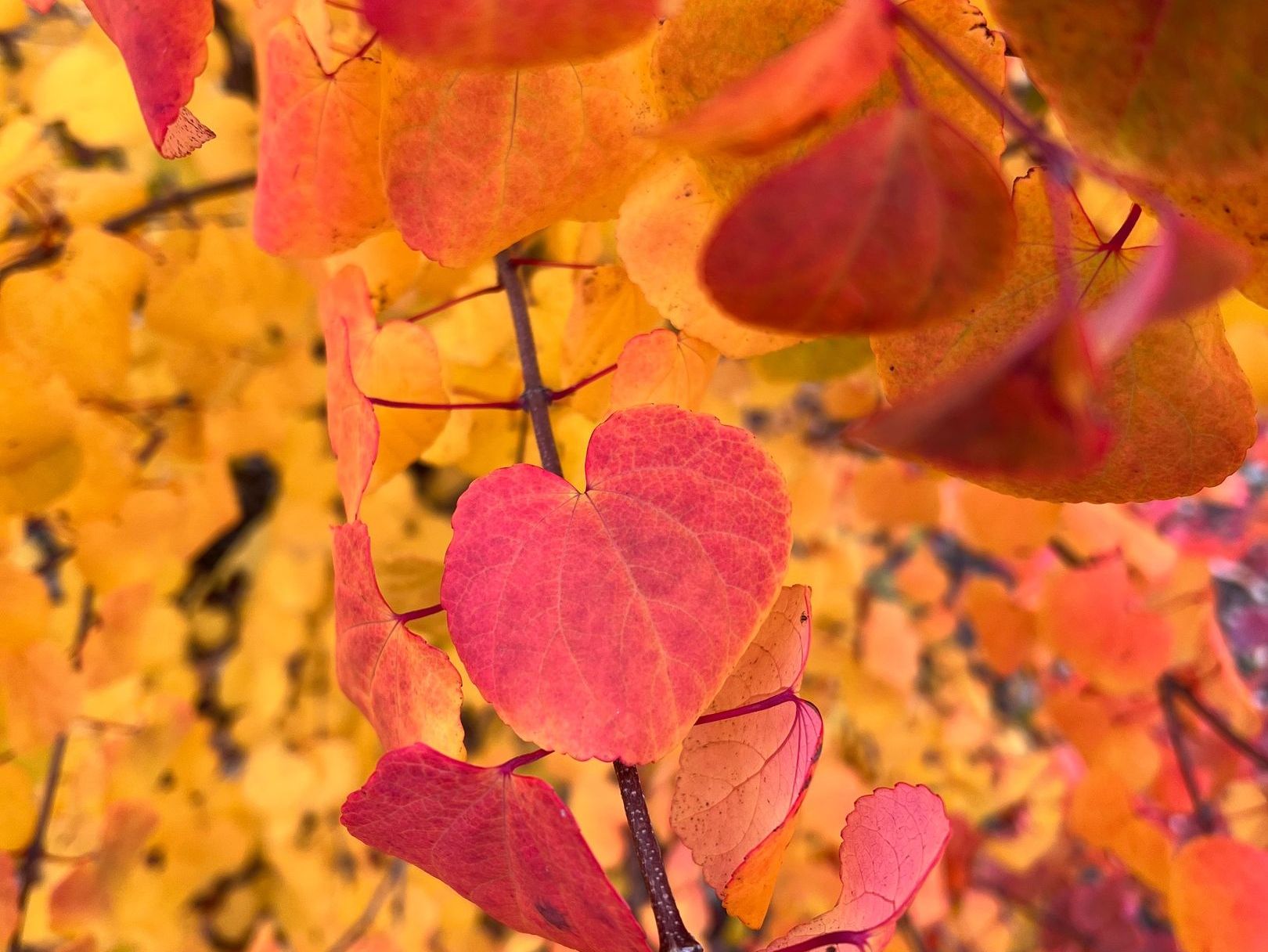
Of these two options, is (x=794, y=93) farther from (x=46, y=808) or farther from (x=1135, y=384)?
(x=46, y=808)

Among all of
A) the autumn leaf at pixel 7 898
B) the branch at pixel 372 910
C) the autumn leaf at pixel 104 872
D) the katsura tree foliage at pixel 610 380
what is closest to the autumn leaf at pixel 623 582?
the katsura tree foliage at pixel 610 380

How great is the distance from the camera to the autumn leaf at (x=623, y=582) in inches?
11.3

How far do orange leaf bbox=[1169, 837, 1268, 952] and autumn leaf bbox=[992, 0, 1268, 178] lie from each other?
50 cm

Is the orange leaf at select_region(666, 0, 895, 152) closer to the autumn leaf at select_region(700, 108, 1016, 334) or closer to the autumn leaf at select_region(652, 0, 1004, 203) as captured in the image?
the autumn leaf at select_region(700, 108, 1016, 334)

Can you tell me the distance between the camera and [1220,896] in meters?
0.56

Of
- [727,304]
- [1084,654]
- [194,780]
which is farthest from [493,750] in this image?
[727,304]

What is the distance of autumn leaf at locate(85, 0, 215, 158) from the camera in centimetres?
28

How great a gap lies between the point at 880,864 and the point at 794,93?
0.25 m

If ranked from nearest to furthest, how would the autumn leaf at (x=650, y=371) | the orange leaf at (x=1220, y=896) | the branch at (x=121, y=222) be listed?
the autumn leaf at (x=650, y=371)
the orange leaf at (x=1220, y=896)
the branch at (x=121, y=222)

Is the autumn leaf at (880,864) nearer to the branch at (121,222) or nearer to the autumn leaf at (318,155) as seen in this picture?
the autumn leaf at (318,155)

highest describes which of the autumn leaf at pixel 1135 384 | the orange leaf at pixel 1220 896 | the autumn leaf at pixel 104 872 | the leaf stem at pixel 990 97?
the leaf stem at pixel 990 97

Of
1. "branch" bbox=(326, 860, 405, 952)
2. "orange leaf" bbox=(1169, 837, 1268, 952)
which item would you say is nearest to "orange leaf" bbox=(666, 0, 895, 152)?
"orange leaf" bbox=(1169, 837, 1268, 952)

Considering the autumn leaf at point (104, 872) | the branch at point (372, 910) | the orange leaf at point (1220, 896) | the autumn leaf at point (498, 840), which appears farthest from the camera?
the branch at point (372, 910)

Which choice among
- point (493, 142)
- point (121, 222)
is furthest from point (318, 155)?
point (121, 222)
